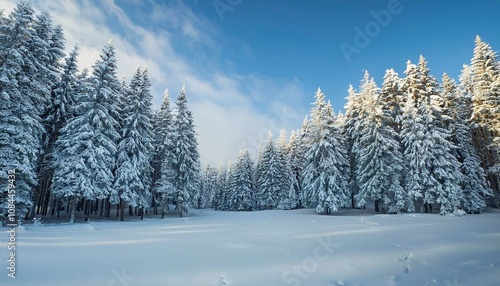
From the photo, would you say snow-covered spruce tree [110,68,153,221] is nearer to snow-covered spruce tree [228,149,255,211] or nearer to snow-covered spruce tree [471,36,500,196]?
snow-covered spruce tree [228,149,255,211]

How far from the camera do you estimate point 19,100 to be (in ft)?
61.2

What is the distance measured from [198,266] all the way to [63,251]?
192 inches

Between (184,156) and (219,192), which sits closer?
(184,156)

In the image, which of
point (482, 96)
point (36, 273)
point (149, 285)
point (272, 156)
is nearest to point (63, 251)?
point (36, 273)

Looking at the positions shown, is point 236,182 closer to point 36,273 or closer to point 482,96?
point 482,96

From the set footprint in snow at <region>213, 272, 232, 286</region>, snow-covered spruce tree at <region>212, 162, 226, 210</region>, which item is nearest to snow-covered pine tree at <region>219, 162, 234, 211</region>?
snow-covered spruce tree at <region>212, 162, 226, 210</region>

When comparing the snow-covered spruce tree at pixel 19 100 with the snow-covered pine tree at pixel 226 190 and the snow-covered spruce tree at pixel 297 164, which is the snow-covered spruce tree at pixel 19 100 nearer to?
the snow-covered spruce tree at pixel 297 164

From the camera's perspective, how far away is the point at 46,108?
23.3 meters

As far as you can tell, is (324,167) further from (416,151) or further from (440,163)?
(440,163)

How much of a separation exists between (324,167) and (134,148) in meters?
22.1

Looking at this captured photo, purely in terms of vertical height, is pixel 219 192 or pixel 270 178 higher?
pixel 270 178

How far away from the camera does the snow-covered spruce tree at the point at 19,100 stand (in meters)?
17.4
